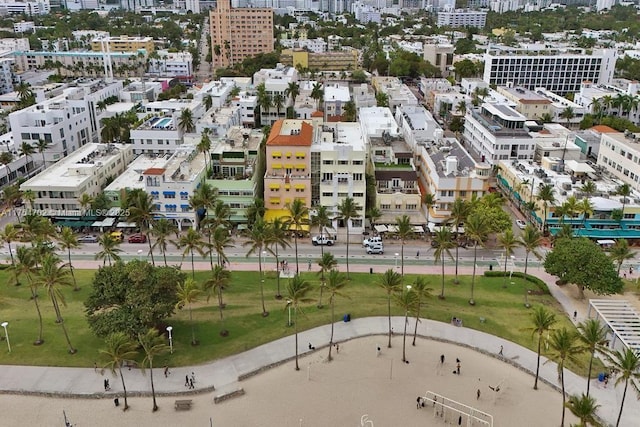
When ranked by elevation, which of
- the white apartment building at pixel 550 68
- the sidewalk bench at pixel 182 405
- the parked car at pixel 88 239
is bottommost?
the sidewalk bench at pixel 182 405

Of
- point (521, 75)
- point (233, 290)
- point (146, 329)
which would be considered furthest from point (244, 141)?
point (521, 75)

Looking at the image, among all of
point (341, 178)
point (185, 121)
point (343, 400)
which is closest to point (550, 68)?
point (341, 178)

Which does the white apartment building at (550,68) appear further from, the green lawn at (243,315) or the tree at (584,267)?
the green lawn at (243,315)

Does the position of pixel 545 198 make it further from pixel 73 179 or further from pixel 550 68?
pixel 550 68

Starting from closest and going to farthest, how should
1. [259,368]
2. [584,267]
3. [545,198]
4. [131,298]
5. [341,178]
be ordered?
[131,298] → [259,368] → [584,267] → [545,198] → [341,178]

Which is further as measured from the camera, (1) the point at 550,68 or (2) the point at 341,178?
(1) the point at 550,68

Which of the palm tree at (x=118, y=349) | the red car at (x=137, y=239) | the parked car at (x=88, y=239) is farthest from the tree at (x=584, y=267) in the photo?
the parked car at (x=88, y=239)
